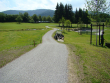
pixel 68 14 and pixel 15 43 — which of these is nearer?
pixel 15 43

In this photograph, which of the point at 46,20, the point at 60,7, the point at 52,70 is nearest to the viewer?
the point at 52,70

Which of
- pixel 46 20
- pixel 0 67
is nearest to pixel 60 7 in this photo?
pixel 46 20

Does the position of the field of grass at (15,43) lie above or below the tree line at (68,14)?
below

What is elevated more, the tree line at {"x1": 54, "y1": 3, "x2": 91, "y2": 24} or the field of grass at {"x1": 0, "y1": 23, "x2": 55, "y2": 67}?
the tree line at {"x1": 54, "y1": 3, "x2": 91, "y2": 24}

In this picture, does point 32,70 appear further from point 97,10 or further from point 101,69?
point 97,10

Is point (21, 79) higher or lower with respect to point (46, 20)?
lower

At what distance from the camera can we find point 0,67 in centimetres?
808

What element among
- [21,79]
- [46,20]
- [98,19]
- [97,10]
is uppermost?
[46,20]

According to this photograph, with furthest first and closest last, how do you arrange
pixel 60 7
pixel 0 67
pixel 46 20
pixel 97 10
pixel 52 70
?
1. pixel 46 20
2. pixel 60 7
3. pixel 97 10
4. pixel 0 67
5. pixel 52 70

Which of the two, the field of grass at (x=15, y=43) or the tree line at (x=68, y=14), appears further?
the tree line at (x=68, y=14)

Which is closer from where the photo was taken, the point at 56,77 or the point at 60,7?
the point at 56,77

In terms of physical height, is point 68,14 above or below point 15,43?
above

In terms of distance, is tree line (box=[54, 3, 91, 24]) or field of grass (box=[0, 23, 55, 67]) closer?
field of grass (box=[0, 23, 55, 67])

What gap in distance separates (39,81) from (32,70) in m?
1.71
